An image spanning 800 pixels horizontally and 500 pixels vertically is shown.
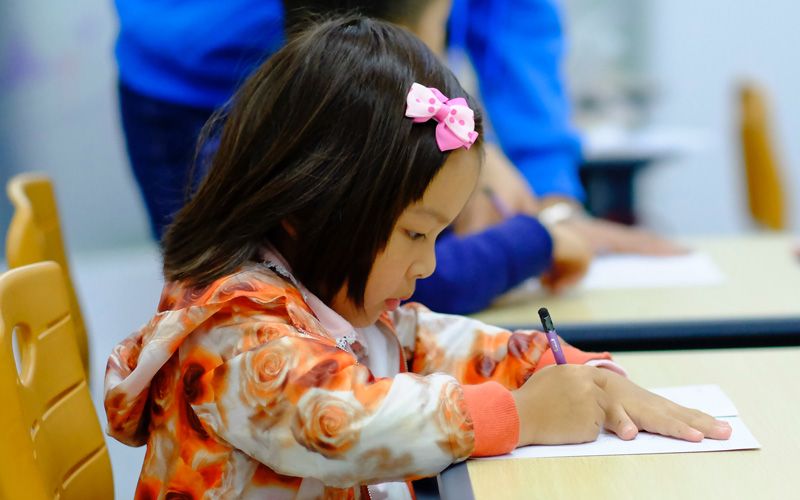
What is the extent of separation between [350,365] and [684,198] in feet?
13.2

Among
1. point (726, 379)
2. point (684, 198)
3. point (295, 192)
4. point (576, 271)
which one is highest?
point (295, 192)

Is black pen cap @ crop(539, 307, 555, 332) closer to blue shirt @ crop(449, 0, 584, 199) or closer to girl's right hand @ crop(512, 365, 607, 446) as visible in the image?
girl's right hand @ crop(512, 365, 607, 446)

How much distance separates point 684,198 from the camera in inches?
177

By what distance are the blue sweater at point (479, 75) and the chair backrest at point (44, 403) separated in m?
0.44

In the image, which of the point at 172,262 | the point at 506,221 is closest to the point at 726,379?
the point at 506,221

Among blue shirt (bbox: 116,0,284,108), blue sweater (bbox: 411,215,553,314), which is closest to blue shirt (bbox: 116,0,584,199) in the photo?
blue shirt (bbox: 116,0,284,108)

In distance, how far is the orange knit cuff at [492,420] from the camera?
746 mm

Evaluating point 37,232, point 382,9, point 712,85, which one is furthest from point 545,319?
point 712,85

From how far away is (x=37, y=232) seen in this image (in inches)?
49.1

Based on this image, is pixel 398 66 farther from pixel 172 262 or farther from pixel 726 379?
pixel 726 379

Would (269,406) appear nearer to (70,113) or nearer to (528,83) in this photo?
(528,83)

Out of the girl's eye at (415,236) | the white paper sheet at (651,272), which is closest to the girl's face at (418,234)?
the girl's eye at (415,236)

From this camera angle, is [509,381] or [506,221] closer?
[509,381]

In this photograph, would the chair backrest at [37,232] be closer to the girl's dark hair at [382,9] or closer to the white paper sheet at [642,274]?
the girl's dark hair at [382,9]
